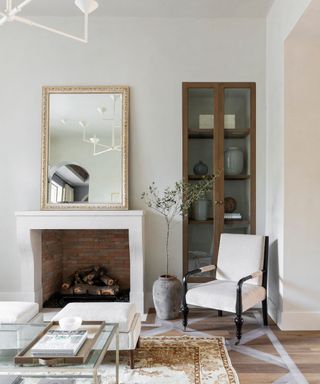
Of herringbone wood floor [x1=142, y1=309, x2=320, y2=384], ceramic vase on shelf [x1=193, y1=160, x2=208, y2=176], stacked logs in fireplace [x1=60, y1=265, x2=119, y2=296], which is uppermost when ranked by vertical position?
ceramic vase on shelf [x1=193, y1=160, x2=208, y2=176]

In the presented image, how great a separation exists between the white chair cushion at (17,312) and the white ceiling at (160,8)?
9.30 feet

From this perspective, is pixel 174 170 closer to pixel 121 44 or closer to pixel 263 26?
pixel 121 44

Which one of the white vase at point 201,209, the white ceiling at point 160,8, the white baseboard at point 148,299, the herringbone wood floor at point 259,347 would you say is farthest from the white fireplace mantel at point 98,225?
the white ceiling at point 160,8

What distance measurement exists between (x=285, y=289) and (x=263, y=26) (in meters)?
2.76

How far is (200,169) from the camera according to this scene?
13.7 feet

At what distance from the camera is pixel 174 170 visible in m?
4.18

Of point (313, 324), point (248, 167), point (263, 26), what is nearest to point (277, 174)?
point (248, 167)

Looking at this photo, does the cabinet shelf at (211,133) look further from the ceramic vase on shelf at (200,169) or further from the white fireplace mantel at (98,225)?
the white fireplace mantel at (98,225)

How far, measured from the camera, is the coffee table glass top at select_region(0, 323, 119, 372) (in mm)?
1849

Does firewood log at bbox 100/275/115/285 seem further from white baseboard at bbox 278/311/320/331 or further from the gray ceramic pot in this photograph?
white baseboard at bbox 278/311/320/331

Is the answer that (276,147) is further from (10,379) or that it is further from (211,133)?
(10,379)

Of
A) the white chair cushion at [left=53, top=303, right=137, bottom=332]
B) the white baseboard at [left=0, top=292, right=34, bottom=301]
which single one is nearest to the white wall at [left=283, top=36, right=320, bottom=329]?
the white chair cushion at [left=53, top=303, right=137, bottom=332]

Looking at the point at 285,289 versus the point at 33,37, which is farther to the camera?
the point at 33,37

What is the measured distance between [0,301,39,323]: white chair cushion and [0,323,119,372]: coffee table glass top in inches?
8.8
